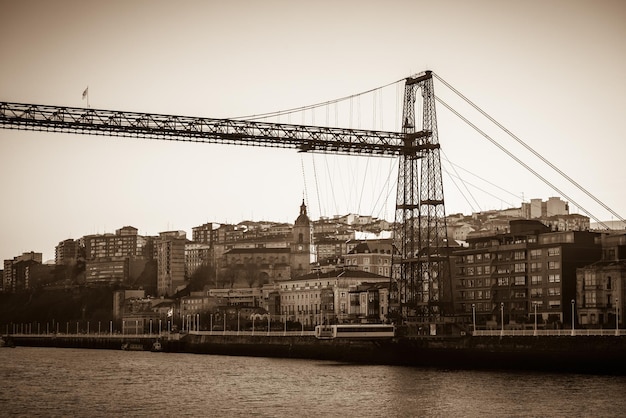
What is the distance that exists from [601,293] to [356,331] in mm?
16571

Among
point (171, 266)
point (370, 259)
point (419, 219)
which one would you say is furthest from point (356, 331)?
point (171, 266)

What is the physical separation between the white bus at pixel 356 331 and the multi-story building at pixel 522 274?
323 inches

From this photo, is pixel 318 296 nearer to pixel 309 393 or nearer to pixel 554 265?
pixel 554 265

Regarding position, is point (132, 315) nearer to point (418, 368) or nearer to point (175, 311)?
point (175, 311)

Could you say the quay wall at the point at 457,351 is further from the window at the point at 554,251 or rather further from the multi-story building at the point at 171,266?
the multi-story building at the point at 171,266

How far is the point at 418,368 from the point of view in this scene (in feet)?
210

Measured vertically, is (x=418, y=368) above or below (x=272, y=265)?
below

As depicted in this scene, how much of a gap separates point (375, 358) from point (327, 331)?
7.09 meters

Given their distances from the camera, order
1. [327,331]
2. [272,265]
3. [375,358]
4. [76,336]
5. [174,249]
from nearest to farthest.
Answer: [375,358] < [327,331] < [76,336] < [272,265] < [174,249]

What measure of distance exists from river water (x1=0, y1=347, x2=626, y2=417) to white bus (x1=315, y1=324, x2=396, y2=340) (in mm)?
5495

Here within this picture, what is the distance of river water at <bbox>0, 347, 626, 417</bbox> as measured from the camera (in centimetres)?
4203

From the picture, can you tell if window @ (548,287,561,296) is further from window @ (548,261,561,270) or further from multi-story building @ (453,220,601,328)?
window @ (548,261,561,270)

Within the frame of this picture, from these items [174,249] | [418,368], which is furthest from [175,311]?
[418,368]

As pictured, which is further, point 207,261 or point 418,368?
point 207,261
